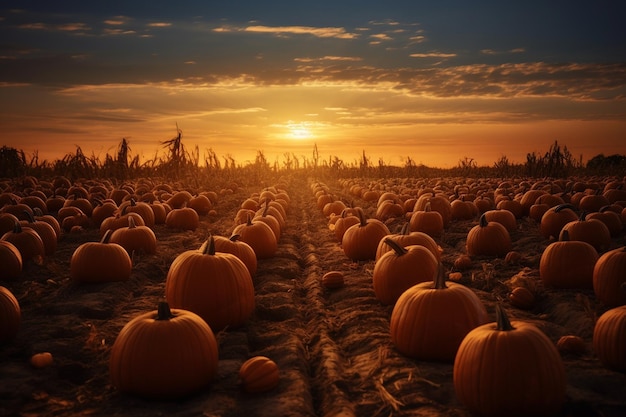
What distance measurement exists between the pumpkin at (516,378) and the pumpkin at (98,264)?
4.71 metres

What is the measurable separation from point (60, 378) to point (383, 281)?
10.4ft

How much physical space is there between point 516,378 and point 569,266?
10.8ft

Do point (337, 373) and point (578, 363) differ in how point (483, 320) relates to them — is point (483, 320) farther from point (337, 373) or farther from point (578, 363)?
point (337, 373)

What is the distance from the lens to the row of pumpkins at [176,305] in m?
3.86

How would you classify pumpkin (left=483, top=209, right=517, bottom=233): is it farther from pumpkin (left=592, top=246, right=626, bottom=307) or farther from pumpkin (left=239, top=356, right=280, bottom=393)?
pumpkin (left=239, top=356, right=280, bottom=393)

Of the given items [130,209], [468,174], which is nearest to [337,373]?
[130,209]

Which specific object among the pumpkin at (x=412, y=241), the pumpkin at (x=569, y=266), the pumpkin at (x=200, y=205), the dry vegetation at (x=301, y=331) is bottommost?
the dry vegetation at (x=301, y=331)

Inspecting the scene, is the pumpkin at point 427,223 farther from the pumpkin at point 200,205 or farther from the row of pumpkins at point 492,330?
the pumpkin at point 200,205

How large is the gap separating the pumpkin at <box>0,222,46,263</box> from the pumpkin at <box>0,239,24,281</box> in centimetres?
95

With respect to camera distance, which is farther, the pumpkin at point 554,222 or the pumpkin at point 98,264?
the pumpkin at point 554,222

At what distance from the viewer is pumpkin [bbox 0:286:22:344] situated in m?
4.74

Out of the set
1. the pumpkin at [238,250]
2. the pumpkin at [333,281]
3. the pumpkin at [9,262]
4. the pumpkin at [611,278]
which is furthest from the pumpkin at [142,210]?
the pumpkin at [611,278]

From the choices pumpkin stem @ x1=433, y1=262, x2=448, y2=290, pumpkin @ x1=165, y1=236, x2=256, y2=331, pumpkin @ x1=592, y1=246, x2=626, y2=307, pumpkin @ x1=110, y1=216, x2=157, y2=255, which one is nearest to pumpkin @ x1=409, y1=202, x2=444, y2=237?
pumpkin @ x1=592, y1=246, x2=626, y2=307

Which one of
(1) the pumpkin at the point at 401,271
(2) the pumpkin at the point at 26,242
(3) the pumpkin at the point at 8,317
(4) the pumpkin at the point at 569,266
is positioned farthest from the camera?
(2) the pumpkin at the point at 26,242
